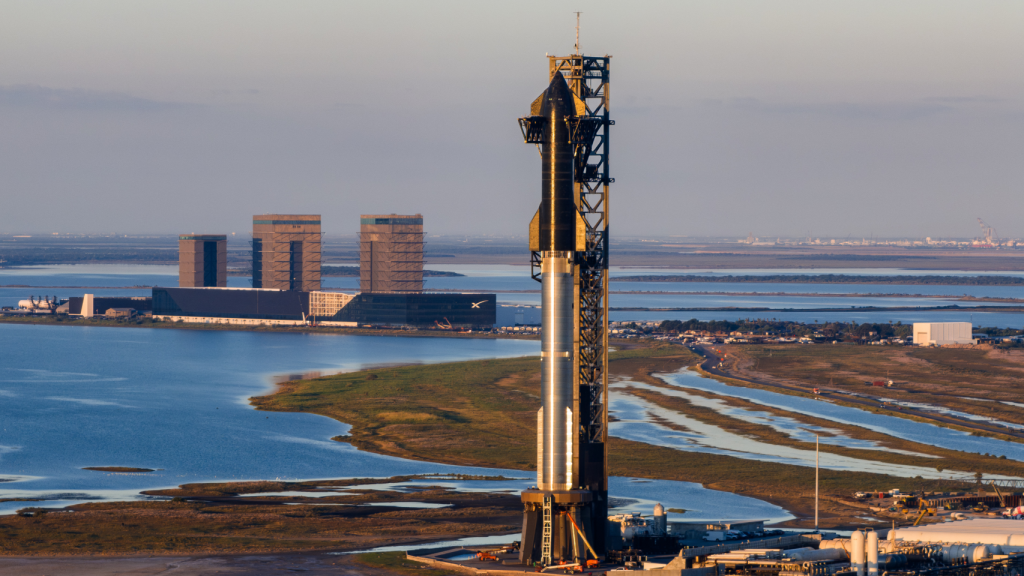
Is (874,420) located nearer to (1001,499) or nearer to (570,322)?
(1001,499)

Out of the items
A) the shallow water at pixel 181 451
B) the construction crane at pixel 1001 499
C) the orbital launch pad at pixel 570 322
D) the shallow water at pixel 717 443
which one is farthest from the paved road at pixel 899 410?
the orbital launch pad at pixel 570 322

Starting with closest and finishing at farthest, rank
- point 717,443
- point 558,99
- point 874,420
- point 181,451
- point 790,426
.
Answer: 1. point 558,99
2. point 181,451
3. point 717,443
4. point 790,426
5. point 874,420

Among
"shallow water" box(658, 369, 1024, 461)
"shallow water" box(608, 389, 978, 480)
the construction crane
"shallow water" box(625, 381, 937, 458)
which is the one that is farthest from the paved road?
the construction crane

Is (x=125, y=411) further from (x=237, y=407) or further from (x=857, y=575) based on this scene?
(x=857, y=575)

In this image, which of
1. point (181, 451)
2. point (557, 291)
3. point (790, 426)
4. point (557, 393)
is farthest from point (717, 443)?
point (557, 291)

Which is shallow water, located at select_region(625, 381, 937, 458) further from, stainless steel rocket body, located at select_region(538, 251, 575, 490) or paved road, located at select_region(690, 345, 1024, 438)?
stainless steel rocket body, located at select_region(538, 251, 575, 490)

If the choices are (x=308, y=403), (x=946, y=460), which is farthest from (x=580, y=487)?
(x=308, y=403)
